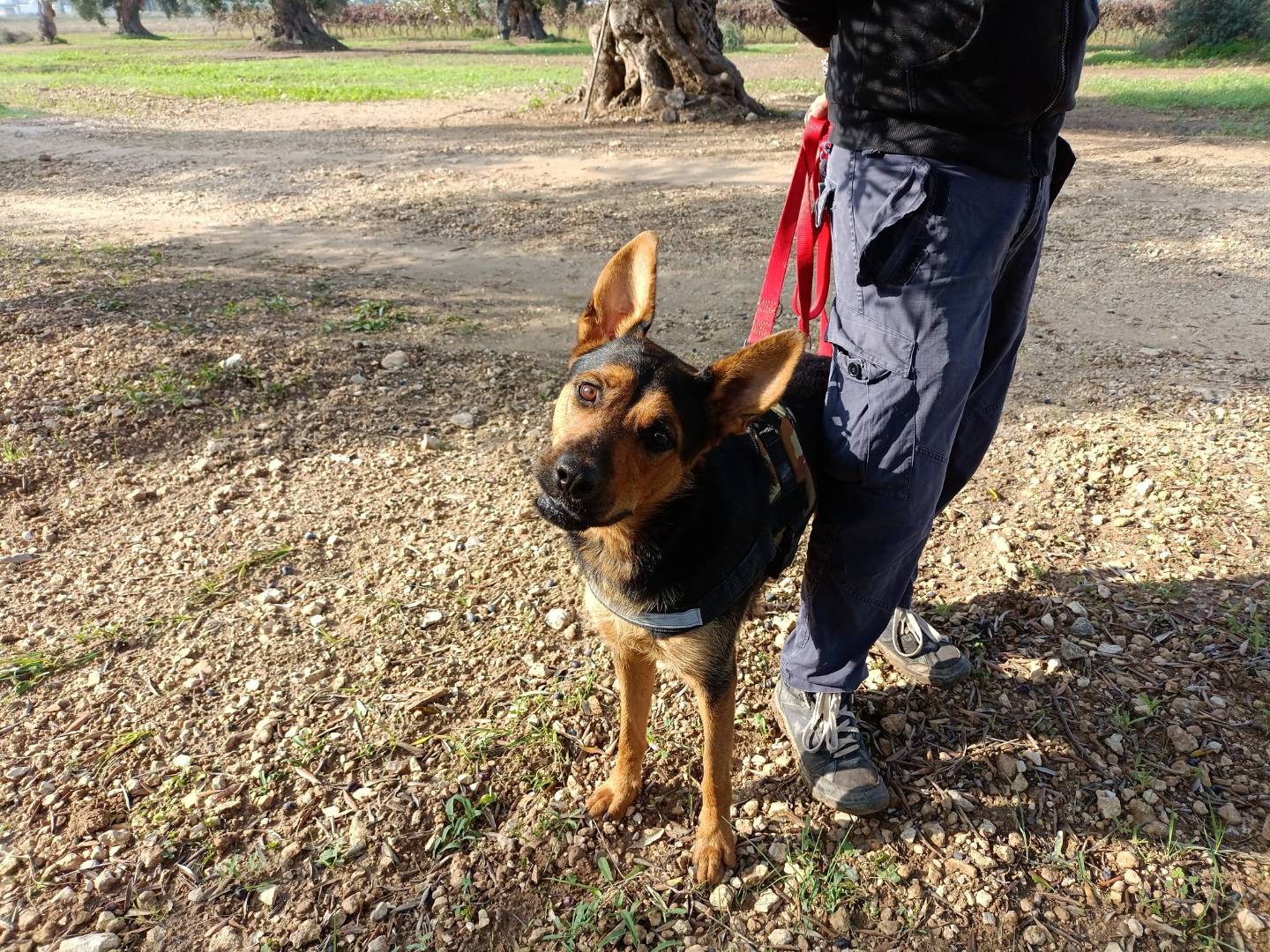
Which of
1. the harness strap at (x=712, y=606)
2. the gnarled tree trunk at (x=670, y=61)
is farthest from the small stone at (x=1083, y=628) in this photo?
the gnarled tree trunk at (x=670, y=61)

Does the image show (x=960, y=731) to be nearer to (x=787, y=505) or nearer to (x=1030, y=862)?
(x=1030, y=862)

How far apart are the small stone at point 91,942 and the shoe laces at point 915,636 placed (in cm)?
305

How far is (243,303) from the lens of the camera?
6.54 meters

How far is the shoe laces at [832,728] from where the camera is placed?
9.73ft

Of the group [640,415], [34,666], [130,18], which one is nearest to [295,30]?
[130,18]

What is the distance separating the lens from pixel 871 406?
2.45 meters

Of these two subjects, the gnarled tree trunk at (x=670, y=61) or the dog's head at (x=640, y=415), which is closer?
the dog's head at (x=640, y=415)

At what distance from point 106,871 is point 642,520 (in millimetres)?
2165

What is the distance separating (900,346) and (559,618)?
82.4 inches

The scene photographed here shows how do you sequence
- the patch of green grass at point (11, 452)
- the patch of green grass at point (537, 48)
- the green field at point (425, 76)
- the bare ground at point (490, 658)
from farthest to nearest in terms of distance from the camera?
the patch of green grass at point (537, 48) < the green field at point (425, 76) < the patch of green grass at point (11, 452) < the bare ground at point (490, 658)

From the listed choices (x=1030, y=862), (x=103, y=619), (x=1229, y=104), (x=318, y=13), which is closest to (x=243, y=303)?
(x=103, y=619)

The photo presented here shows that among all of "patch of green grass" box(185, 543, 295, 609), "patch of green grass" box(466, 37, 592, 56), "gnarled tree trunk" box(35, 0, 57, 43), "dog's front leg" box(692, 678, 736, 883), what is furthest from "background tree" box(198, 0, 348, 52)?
"dog's front leg" box(692, 678, 736, 883)

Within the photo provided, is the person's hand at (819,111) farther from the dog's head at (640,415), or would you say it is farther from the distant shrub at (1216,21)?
the distant shrub at (1216,21)

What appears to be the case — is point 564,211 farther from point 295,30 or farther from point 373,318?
point 295,30
